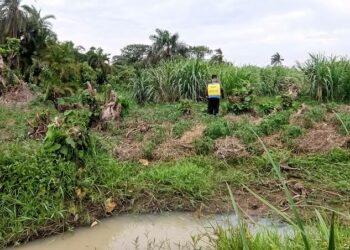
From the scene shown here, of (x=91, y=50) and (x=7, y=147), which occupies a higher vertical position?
(x=91, y=50)

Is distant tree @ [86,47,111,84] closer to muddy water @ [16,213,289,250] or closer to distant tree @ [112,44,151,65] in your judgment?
distant tree @ [112,44,151,65]

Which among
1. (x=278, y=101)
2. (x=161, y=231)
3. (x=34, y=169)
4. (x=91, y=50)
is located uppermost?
(x=91, y=50)

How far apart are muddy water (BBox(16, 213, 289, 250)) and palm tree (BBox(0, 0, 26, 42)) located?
14.6 metres

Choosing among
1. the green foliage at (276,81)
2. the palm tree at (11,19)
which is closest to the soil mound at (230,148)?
the green foliage at (276,81)

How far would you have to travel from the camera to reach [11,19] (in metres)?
18.0

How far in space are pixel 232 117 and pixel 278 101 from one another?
5.75 ft

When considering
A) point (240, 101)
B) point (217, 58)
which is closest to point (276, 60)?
point (217, 58)

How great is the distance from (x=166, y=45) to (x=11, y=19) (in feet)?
25.0

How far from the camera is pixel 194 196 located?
502 cm

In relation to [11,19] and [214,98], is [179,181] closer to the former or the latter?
[214,98]

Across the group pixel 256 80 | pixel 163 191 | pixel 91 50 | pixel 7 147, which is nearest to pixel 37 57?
pixel 91 50

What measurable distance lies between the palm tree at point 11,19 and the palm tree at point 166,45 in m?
6.70

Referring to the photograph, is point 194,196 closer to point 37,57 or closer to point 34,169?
point 34,169

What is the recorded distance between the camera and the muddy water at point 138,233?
4.02 m
